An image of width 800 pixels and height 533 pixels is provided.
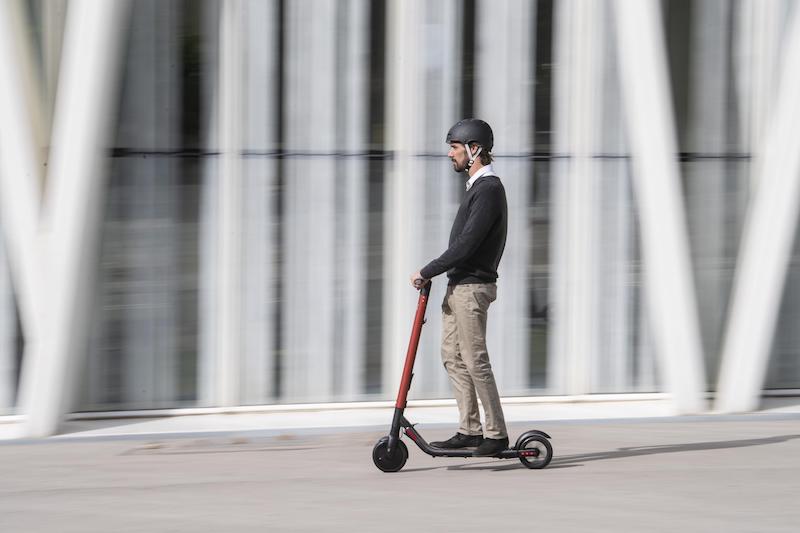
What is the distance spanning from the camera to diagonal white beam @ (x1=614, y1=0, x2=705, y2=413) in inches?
337

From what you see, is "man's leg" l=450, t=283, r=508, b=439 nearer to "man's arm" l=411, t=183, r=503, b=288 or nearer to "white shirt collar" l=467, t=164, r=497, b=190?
"man's arm" l=411, t=183, r=503, b=288

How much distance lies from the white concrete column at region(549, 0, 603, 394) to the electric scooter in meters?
2.54

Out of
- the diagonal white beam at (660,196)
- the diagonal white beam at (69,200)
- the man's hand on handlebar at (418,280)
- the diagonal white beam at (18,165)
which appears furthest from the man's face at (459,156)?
the diagonal white beam at (18,165)

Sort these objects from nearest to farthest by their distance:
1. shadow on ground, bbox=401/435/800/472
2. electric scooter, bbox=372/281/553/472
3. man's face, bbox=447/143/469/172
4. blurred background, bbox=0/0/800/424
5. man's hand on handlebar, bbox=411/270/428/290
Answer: man's hand on handlebar, bbox=411/270/428/290 < electric scooter, bbox=372/281/553/472 < man's face, bbox=447/143/469/172 < shadow on ground, bbox=401/435/800/472 < blurred background, bbox=0/0/800/424

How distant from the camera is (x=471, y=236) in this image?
6.39 metres

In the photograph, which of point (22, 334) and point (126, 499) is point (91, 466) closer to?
point (126, 499)

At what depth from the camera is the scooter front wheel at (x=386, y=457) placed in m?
6.55

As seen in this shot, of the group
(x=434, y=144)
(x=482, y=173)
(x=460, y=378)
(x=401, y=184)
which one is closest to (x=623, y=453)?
(x=460, y=378)

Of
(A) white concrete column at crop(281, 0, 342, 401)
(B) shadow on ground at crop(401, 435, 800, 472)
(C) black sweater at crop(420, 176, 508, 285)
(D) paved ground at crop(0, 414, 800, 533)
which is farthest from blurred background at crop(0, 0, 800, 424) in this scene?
(C) black sweater at crop(420, 176, 508, 285)

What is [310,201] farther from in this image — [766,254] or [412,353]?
[766,254]

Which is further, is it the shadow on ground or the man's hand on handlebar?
the shadow on ground

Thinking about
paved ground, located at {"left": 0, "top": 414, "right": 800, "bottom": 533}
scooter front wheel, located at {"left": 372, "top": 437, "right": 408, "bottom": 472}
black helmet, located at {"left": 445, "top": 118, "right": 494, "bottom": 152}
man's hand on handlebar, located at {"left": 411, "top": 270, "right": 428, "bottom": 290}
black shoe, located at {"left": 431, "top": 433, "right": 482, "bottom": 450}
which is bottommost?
paved ground, located at {"left": 0, "top": 414, "right": 800, "bottom": 533}

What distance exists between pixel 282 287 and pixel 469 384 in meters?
2.43

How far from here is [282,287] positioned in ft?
28.3
